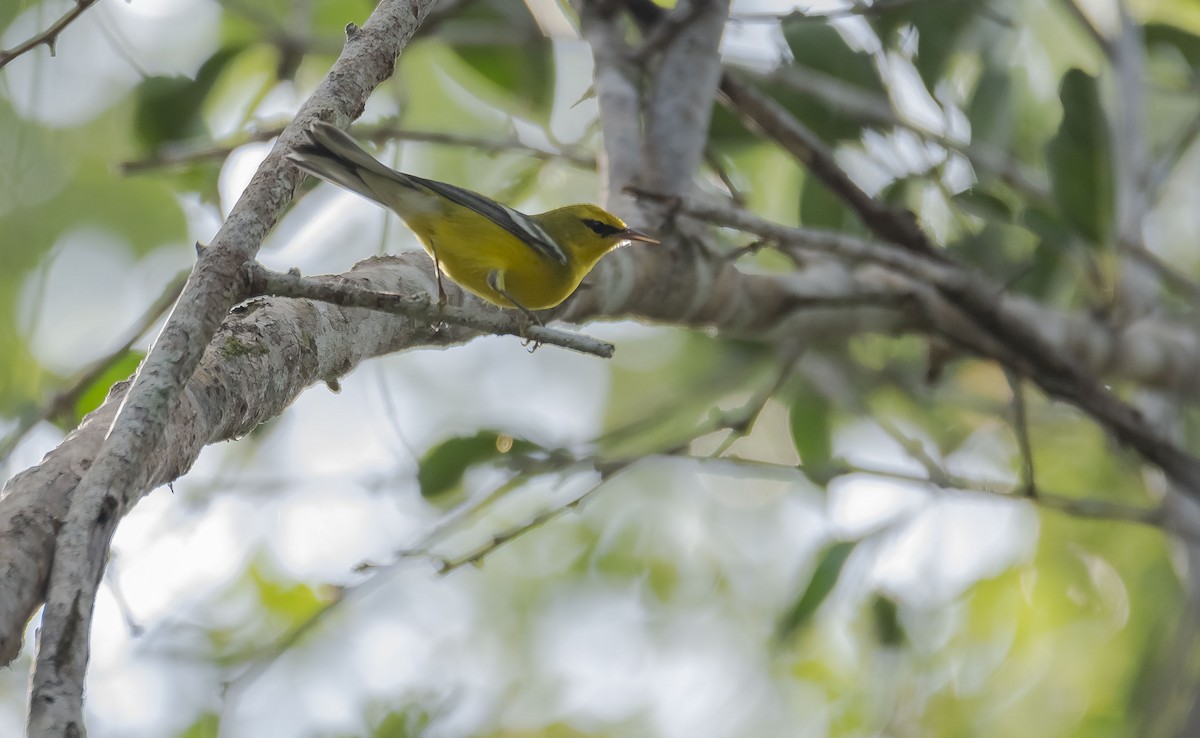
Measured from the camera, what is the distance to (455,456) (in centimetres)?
366

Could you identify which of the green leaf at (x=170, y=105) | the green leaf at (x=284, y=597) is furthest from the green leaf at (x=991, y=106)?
the green leaf at (x=284, y=597)

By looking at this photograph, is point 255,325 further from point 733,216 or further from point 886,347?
point 886,347

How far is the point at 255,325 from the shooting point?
1.74 m

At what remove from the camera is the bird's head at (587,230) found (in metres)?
3.13

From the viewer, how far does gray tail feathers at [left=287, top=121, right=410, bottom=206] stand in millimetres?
1747

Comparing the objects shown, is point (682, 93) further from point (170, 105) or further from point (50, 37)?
point (170, 105)

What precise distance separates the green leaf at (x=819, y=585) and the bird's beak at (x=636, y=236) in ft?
5.35

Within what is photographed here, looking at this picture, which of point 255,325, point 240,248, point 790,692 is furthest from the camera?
point 790,692

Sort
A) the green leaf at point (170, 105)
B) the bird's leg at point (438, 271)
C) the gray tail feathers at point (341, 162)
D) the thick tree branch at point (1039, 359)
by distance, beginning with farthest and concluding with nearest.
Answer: the green leaf at point (170, 105) < the thick tree branch at point (1039, 359) < the bird's leg at point (438, 271) < the gray tail feathers at point (341, 162)

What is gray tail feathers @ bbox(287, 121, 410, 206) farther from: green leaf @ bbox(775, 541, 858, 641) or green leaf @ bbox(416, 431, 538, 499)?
green leaf @ bbox(775, 541, 858, 641)

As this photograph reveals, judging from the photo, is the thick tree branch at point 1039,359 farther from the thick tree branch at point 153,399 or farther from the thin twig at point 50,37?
the thin twig at point 50,37

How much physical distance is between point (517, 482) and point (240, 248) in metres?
2.11

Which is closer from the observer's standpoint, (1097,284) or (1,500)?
(1,500)

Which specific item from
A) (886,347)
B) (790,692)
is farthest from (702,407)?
(790,692)
